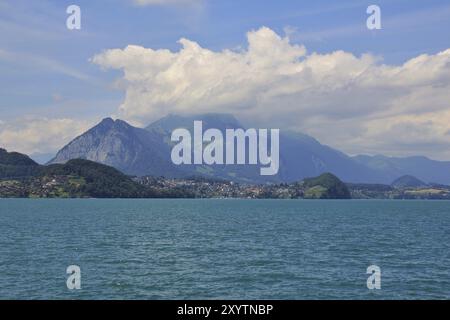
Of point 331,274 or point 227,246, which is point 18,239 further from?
point 331,274

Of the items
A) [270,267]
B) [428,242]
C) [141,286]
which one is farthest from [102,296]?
[428,242]

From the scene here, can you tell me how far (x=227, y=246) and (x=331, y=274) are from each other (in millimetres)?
36306

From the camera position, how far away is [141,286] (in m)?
59.3

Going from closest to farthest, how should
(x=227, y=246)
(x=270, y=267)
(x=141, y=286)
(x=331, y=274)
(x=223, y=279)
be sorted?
(x=141, y=286)
(x=223, y=279)
(x=331, y=274)
(x=270, y=267)
(x=227, y=246)

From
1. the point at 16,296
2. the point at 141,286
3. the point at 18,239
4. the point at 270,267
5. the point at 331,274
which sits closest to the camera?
the point at 16,296

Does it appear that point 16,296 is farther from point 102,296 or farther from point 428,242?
point 428,242

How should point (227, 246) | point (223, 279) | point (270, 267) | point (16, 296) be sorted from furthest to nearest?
point (227, 246)
point (270, 267)
point (223, 279)
point (16, 296)

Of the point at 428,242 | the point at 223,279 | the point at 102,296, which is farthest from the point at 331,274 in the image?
the point at 428,242
